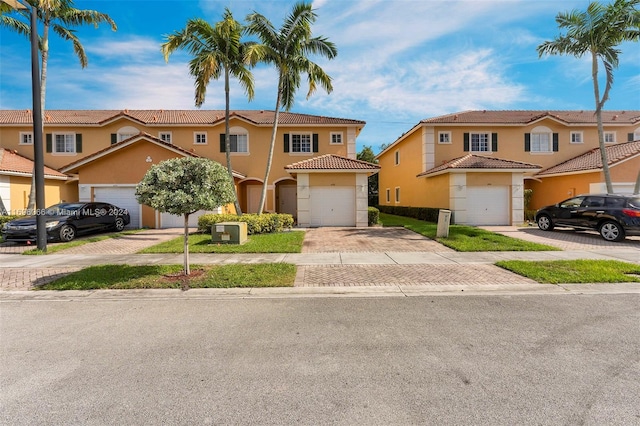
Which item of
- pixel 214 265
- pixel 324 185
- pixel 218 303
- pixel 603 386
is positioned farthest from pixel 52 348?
pixel 324 185

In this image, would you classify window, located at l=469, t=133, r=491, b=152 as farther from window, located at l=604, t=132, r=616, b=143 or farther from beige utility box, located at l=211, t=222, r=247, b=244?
beige utility box, located at l=211, t=222, r=247, b=244

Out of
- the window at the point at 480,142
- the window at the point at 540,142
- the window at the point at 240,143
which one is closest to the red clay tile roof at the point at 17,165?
the window at the point at 240,143

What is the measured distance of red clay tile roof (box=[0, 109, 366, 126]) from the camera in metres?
19.8

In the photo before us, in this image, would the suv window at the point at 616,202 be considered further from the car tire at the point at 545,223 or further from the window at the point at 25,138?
the window at the point at 25,138

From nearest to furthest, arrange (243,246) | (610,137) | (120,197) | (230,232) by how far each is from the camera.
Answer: (243,246) → (230,232) → (120,197) → (610,137)

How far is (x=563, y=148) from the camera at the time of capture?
20.9m

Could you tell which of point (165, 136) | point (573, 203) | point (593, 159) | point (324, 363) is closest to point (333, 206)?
point (573, 203)

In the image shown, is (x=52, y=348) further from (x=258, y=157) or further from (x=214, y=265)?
(x=258, y=157)

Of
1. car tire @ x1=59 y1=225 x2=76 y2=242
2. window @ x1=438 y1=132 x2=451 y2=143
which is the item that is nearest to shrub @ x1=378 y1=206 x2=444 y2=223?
window @ x1=438 y1=132 x2=451 y2=143

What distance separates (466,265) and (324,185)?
32.1 ft

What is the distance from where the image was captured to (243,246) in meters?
10.5

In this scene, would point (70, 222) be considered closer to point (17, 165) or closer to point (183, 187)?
point (17, 165)

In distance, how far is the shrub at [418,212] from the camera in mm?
18131

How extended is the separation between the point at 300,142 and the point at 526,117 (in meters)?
16.4
